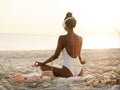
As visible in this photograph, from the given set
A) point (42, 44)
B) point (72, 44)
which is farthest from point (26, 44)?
point (72, 44)

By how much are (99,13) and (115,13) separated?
31cm

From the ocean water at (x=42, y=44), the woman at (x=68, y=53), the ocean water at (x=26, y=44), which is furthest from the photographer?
the ocean water at (x=42, y=44)

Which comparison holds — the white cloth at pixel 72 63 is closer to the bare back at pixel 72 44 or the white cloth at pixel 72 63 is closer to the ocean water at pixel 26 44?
the bare back at pixel 72 44

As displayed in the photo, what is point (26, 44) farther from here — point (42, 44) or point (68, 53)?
point (68, 53)

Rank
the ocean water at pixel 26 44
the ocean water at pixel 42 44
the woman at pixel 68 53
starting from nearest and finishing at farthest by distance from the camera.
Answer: the woman at pixel 68 53
the ocean water at pixel 26 44
the ocean water at pixel 42 44

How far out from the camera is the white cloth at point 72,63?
504cm

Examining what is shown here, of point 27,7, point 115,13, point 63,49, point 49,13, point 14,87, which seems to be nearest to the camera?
point 14,87

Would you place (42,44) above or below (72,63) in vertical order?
above

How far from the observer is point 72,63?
16.6 feet

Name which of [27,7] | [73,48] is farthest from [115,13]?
[27,7]

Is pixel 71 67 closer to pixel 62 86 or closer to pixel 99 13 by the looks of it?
pixel 62 86

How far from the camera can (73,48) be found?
200 inches

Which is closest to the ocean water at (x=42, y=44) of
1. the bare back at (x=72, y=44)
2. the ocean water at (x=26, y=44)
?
the ocean water at (x=26, y=44)

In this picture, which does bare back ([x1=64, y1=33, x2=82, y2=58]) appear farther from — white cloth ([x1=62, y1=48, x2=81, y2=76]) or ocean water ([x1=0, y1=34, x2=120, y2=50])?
ocean water ([x1=0, y1=34, x2=120, y2=50])
